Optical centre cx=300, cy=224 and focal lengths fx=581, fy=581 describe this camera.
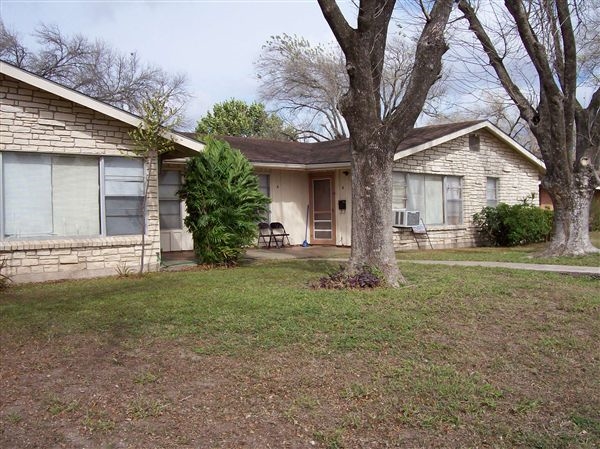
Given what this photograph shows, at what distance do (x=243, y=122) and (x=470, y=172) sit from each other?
83.4ft

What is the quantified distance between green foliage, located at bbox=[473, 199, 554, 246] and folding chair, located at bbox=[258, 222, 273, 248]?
6.76 m

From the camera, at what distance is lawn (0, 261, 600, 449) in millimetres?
3967

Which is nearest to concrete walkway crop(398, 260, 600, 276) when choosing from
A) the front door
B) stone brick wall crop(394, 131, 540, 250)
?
stone brick wall crop(394, 131, 540, 250)

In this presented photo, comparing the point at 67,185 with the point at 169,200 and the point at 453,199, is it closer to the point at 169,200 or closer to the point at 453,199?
the point at 169,200

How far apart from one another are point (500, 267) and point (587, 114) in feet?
15.0

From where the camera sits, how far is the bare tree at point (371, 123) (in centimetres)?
841

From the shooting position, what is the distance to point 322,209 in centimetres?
1733

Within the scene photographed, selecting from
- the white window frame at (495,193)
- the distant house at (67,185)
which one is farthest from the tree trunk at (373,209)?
the white window frame at (495,193)

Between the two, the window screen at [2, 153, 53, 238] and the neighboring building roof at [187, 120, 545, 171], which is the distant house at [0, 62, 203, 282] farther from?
the neighboring building roof at [187, 120, 545, 171]

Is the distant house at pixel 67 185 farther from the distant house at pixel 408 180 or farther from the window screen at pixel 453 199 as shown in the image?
the window screen at pixel 453 199

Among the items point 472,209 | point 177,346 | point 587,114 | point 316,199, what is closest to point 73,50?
point 316,199

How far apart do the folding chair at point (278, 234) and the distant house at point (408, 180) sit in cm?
33

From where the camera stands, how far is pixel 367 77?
8422mm

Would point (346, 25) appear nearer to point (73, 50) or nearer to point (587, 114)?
point (587, 114)
